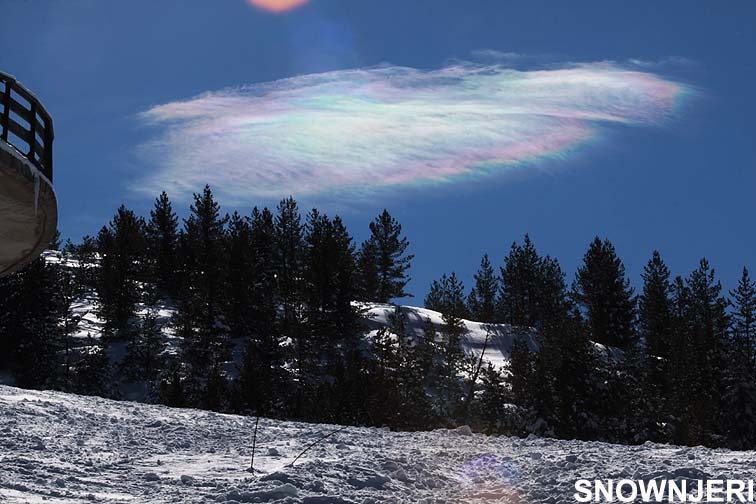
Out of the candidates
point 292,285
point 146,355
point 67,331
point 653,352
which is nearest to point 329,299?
point 292,285

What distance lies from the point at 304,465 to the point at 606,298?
2439 inches

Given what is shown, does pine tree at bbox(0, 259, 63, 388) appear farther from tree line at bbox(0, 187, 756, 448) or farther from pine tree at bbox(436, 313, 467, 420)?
pine tree at bbox(436, 313, 467, 420)

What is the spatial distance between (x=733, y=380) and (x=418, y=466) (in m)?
38.4

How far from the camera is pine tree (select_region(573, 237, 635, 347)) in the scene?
6906 cm

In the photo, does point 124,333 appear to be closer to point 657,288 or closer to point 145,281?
point 145,281

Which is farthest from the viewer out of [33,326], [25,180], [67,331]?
[67,331]

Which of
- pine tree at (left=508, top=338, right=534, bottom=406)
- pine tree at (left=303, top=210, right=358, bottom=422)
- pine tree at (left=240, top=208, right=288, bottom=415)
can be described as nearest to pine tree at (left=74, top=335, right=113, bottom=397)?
pine tree at (left=240, top=208, right=288, bottom=415)

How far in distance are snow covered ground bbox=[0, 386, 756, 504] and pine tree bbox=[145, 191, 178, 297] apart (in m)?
48.2

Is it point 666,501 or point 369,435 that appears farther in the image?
point 369,435

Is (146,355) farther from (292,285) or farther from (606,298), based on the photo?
(606,298)

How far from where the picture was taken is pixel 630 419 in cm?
4084

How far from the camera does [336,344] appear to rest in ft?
179

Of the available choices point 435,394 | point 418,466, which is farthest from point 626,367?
point 418,466

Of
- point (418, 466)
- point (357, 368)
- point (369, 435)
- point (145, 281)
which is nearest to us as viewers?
point (418, 466)
